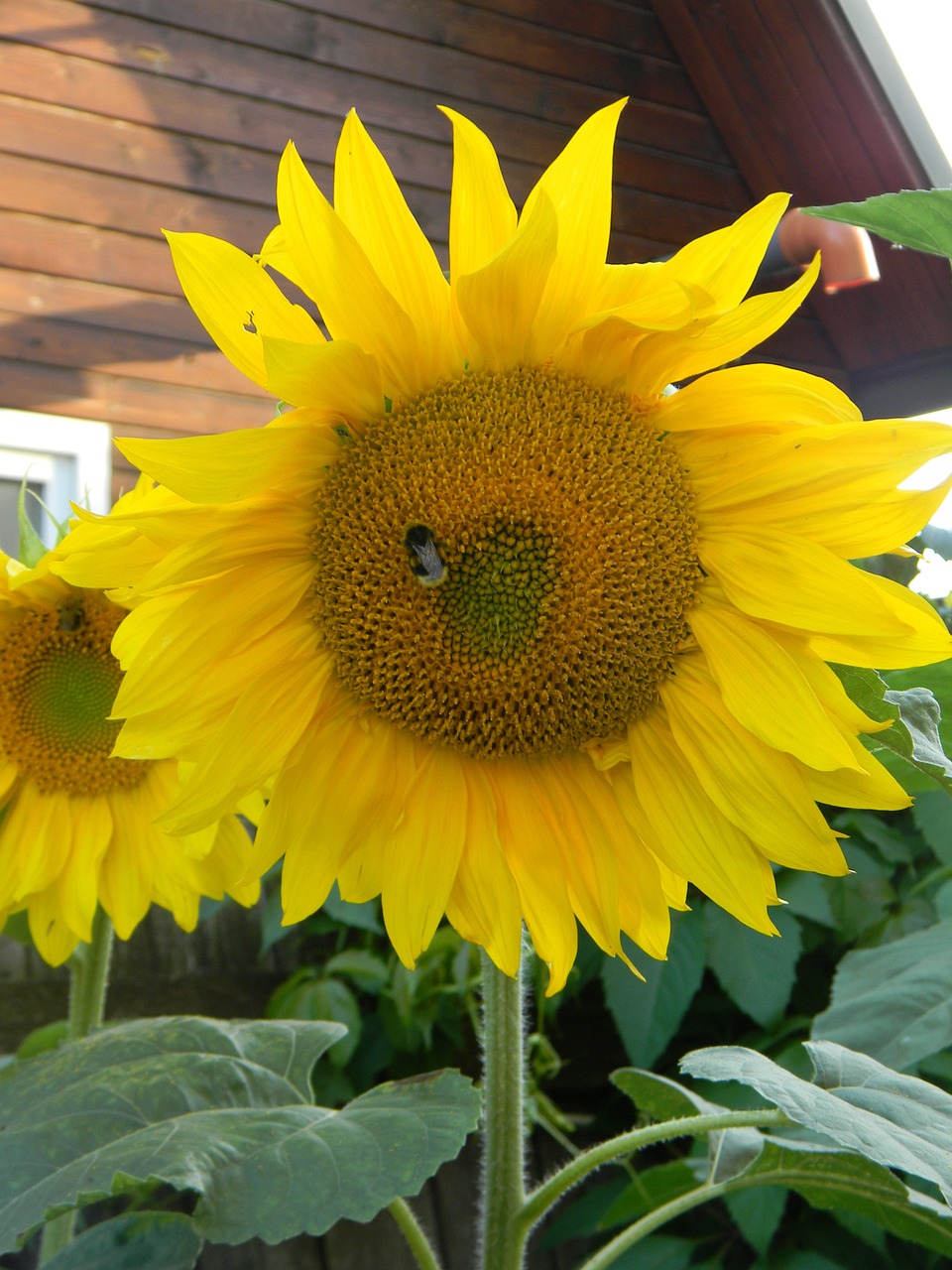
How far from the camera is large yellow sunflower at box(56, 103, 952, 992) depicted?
2.05 ft

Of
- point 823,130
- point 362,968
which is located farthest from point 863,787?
point 823,130

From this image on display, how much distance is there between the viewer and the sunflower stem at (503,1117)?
756 millimetres

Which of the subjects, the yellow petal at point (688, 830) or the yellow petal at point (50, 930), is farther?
the yellow petal at point (50, 930)

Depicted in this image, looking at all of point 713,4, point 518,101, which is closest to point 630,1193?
point 518,101

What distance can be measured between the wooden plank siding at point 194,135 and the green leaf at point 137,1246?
8.58ft

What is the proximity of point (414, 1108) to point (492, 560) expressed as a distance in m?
0.31

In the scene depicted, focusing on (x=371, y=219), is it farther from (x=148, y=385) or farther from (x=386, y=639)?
(x=148, y=385)

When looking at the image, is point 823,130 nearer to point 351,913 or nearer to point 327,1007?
point 351,913

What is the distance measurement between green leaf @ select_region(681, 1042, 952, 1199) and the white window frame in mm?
2491

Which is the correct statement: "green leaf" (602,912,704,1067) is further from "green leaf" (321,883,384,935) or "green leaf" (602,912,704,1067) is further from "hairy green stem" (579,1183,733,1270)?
"hairy green stem" (579,1183,733,1270)

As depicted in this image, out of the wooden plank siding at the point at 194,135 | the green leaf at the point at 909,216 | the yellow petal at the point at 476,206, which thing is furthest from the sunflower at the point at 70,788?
the wooden plank siding at the point at 194,135

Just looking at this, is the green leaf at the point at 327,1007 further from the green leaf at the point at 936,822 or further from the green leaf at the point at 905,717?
the green leaf at the point at 905,717

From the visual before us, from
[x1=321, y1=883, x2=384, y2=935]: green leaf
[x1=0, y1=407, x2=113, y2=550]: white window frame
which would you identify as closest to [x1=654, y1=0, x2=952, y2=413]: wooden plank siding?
[x1=0, y1=407, x2=113, y2=550]: white window frame

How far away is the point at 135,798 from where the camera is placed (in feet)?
3.39
